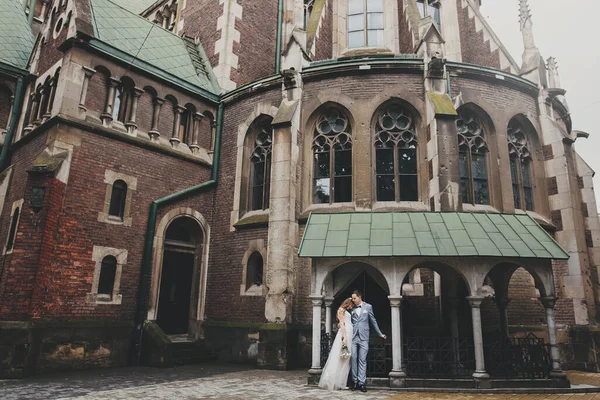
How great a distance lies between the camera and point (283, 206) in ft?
39.5

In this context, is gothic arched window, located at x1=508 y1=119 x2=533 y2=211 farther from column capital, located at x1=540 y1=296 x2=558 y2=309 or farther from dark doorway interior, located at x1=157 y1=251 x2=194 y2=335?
dark doorway interior, located at x1=157 y1=251 x2=194 y2=335

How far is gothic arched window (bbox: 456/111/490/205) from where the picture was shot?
502 inches

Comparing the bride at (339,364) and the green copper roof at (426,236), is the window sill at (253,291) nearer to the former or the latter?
the green copper roof at (426,236)

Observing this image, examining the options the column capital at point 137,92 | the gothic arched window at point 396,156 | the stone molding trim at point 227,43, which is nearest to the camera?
the gothic arched window at point 396,156

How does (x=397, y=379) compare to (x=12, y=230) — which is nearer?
(x=397, y=379)

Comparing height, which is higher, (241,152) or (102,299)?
(241,152)

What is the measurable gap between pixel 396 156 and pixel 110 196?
8150 millimetres

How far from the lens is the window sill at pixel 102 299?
10.9m

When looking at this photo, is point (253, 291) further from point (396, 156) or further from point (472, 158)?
point (472, 158)

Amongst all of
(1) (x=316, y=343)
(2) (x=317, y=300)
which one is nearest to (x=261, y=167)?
(2) (x=317, y=300)

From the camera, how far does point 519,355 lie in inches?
356

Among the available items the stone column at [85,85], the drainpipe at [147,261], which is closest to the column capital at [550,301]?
the drainpipe at [147,261]

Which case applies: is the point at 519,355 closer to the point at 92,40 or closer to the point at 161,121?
the point at 161,121

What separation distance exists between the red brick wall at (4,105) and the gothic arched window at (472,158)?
14135 millimetres
